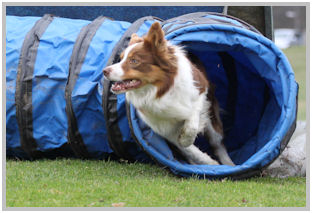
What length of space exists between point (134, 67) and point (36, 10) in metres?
4.82

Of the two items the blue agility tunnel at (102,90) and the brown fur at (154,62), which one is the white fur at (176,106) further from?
the blue agility tunnel at (102,90)

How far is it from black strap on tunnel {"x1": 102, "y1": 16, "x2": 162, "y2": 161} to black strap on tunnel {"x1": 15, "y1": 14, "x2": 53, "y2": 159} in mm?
1032

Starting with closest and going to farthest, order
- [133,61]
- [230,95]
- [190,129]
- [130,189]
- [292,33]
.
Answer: [130,189], [133,61], [190,129], [230,95], [292,33]

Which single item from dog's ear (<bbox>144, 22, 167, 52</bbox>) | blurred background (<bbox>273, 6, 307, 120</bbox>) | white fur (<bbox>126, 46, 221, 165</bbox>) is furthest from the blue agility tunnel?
blurred background (<bbox>273, 6, 307, 120</bbox>)

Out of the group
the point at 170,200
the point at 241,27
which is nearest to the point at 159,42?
the point at 241,27

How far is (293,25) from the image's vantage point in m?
39.3

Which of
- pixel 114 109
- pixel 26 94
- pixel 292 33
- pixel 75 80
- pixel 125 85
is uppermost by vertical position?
pixel 125 85

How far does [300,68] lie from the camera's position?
24969 mm

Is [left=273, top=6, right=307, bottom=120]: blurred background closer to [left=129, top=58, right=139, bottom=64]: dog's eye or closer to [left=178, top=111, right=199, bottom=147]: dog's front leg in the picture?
[left=178, top=111, right=199, bottom=147]: dog's front leg

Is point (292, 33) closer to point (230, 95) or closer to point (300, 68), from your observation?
point (300, 68)

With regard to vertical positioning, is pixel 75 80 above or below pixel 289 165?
above

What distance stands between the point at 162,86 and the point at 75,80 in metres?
1.43

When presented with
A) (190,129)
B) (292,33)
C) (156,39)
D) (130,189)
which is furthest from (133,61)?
(292,33)

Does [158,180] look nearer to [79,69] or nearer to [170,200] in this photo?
[170,200]
